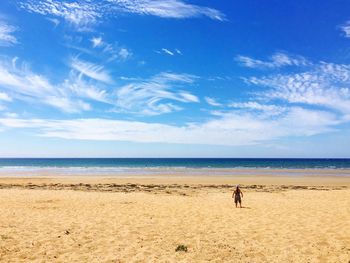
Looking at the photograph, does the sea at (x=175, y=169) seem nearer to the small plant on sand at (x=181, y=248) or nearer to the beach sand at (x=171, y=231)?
the beach sand at (x=171, y=231)

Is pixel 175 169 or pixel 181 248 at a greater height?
pixel 175 169

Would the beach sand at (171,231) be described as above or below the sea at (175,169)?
below

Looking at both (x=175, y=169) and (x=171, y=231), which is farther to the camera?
(x=175, y=169)

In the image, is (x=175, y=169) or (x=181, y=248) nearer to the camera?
(x=181, y=248)

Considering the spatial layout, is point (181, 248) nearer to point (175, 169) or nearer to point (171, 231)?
point (171, 231)

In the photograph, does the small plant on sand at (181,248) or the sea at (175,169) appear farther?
the sea at (175,169)

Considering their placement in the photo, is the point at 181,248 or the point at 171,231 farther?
the point at 171,231

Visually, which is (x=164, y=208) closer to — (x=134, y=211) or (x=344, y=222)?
(x=134, y=211)

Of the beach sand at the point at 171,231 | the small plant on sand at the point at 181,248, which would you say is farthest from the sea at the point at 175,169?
the small plant on sand at the point at 181,248

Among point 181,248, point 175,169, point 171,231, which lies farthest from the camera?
point 175,169

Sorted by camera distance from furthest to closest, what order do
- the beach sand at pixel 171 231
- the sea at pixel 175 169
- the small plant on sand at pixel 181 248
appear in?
the sea at pixel 175 169, the small plant on sand at pixel 181 248, the beach sand at pixel 171 231

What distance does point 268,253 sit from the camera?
10.8 m

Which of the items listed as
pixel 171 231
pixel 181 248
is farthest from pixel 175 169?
pixel 181 248

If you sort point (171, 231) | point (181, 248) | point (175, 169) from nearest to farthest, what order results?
point (181, 248)
point (171, 231)
point (175, 169)
